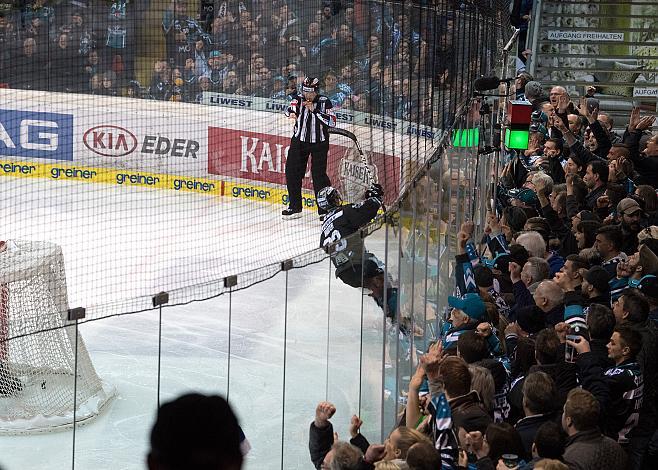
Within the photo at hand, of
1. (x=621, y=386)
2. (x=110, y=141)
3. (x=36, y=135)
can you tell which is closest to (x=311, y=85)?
(x=110, y=141)

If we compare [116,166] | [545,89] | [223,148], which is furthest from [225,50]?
[545,89]

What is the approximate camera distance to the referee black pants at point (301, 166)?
921 cm

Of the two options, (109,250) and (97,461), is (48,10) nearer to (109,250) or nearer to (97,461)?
(109,250)

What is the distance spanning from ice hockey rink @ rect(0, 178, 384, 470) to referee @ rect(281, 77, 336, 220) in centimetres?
28

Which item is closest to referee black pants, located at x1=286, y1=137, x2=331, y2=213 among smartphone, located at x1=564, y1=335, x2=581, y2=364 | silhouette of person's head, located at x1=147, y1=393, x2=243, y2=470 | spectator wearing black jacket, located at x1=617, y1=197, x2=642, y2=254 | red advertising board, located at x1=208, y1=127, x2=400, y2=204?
red advertising board, located at x1=208, y1=127, x2=400, y2=204

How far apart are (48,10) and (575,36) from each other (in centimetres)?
519

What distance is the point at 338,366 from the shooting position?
13.7ft

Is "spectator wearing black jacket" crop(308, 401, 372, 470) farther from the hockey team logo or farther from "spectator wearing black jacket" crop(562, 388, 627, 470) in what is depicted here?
the hockey team logo

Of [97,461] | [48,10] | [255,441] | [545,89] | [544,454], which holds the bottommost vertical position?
[97,461]

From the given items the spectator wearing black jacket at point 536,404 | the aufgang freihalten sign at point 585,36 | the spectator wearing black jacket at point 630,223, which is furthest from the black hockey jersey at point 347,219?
the aufgang freihalten sign at point 585,36

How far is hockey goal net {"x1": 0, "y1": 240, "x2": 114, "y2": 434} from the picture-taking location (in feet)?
17.7

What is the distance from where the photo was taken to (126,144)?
10453 millimetres

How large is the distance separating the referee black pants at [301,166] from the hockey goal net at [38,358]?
364 cm

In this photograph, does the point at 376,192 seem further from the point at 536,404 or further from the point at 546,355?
the point at 536,404
